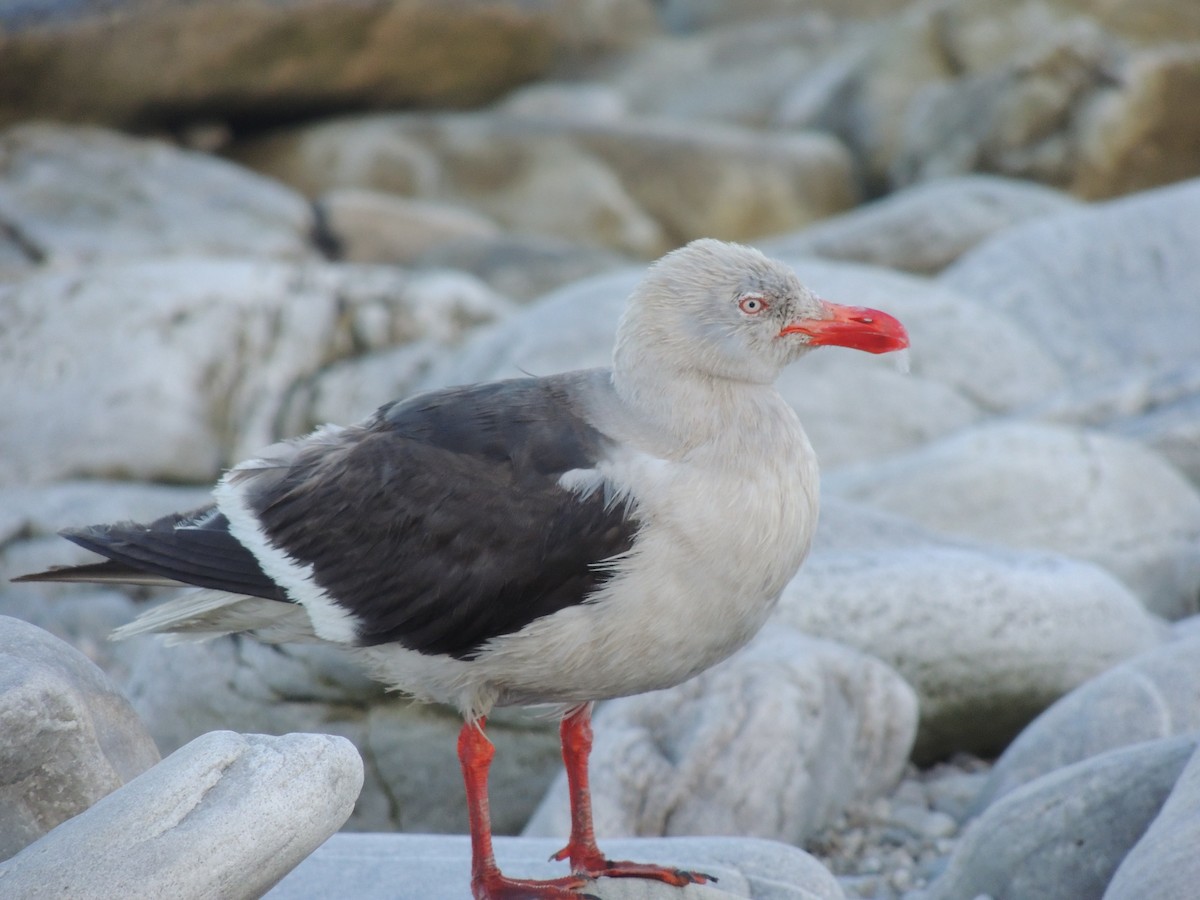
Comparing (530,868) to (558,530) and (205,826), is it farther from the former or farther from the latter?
(205,826)

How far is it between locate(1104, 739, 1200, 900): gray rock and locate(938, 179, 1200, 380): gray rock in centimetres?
615

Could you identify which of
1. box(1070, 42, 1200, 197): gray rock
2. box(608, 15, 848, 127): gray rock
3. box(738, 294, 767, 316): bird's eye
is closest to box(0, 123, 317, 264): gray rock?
box(1070, 42, 1200, 197): gray rock

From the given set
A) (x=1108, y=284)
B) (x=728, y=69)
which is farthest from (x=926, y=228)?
(x=728, y=69)

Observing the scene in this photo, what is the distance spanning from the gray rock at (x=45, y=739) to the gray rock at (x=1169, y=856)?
7.61 ft

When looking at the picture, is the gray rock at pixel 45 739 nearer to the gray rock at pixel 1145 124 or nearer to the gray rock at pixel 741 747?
the gray rock at pixel 741 747

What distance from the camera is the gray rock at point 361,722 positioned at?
528 cm

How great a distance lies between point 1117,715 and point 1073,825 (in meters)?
0.78

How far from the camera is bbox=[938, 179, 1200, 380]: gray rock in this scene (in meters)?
9.52

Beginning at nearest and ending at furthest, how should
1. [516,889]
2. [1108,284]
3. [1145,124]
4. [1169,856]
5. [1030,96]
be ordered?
[1169,856] → [516,889] → [1108,284] → [1145,124] → [1030,96]

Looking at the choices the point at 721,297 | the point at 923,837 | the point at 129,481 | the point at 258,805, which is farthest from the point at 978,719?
the point at 129,481

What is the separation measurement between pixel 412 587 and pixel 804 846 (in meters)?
1.96

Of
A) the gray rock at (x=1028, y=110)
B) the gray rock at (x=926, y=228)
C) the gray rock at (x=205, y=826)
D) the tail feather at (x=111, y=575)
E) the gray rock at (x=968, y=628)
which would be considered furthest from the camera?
the gray rock at (x=1028, y=110)

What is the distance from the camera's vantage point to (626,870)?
12.8 ft

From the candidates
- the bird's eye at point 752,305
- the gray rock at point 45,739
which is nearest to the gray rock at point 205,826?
the gray rock at point 45,739
